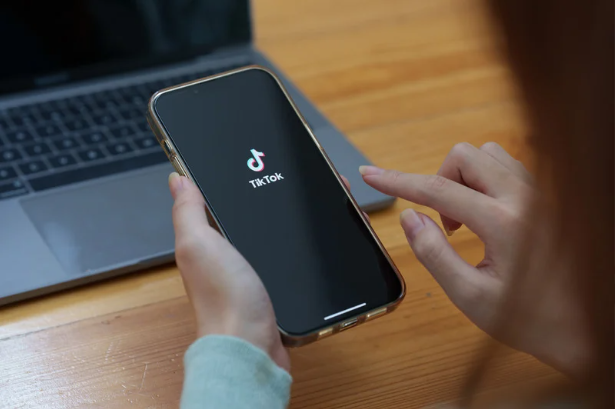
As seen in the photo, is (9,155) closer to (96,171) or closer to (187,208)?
(96,171)

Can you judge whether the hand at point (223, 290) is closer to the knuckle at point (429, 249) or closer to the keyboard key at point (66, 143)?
the knuckle at point (429, 249)

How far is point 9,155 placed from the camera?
2.12 feet

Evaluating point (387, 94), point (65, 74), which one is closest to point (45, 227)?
point (65, 74)

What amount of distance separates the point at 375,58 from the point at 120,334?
503 mm

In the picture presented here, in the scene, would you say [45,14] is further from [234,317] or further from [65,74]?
[234,317]

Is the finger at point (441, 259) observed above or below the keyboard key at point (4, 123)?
below

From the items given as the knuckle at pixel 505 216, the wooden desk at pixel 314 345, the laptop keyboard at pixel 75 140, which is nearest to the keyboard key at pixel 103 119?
the laptop keyboard at pixel 75 140

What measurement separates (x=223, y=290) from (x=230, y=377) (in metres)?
0.06

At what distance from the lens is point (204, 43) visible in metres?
0.78

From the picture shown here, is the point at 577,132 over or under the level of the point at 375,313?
over

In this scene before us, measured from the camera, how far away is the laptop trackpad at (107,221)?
0.55 meters

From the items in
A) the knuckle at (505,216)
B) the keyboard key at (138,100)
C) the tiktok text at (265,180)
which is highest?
the tiktok text at (265,180)

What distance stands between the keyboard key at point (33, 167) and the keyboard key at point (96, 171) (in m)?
0.01

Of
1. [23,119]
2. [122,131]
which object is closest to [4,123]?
[23,119]
